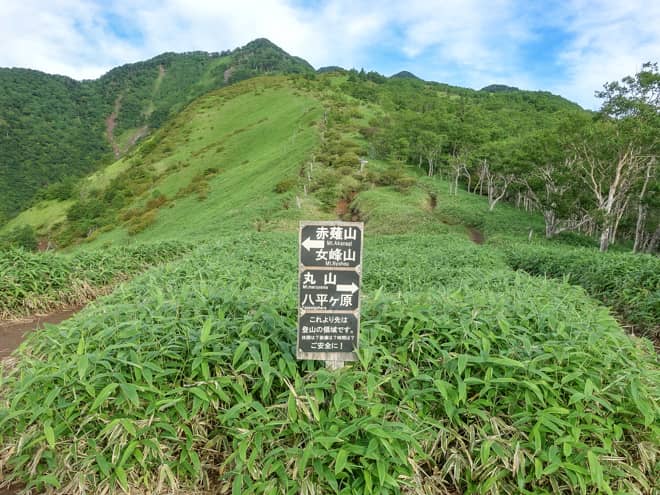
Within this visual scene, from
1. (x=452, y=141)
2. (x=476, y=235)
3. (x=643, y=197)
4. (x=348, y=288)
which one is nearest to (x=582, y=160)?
(x=643, y=197)

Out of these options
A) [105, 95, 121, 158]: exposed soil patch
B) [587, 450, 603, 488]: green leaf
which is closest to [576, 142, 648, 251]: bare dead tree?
[587, 450, 603, 488]: green leaf

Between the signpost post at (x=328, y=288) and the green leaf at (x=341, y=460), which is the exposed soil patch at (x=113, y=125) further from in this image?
the green leaf at (x=341, y=460)

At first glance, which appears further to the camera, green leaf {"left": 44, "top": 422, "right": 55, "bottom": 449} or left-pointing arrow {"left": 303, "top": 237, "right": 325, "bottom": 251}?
left-pointing arrow {"left": 303, "top": 237, "right": 325, "bottom": 251}

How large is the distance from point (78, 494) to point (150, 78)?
166 m

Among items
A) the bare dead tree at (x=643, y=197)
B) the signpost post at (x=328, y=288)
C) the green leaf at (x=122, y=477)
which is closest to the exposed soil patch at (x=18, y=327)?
the green leaf at (x=122, y=477)

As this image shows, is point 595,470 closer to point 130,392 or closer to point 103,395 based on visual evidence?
point 130,392

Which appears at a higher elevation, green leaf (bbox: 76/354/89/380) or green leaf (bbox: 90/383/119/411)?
green leaf (bbox: 76/354/89/380)

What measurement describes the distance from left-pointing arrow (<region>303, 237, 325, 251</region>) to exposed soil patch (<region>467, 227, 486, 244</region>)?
20581 mm

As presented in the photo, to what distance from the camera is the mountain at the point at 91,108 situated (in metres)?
81.4

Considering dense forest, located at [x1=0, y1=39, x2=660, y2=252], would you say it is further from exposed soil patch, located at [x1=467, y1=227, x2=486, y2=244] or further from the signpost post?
the signpost post

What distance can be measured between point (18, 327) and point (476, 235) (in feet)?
72.4

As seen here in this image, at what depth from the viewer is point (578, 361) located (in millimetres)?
3443

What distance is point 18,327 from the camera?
6781 mm

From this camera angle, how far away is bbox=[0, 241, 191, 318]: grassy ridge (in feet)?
23.7
